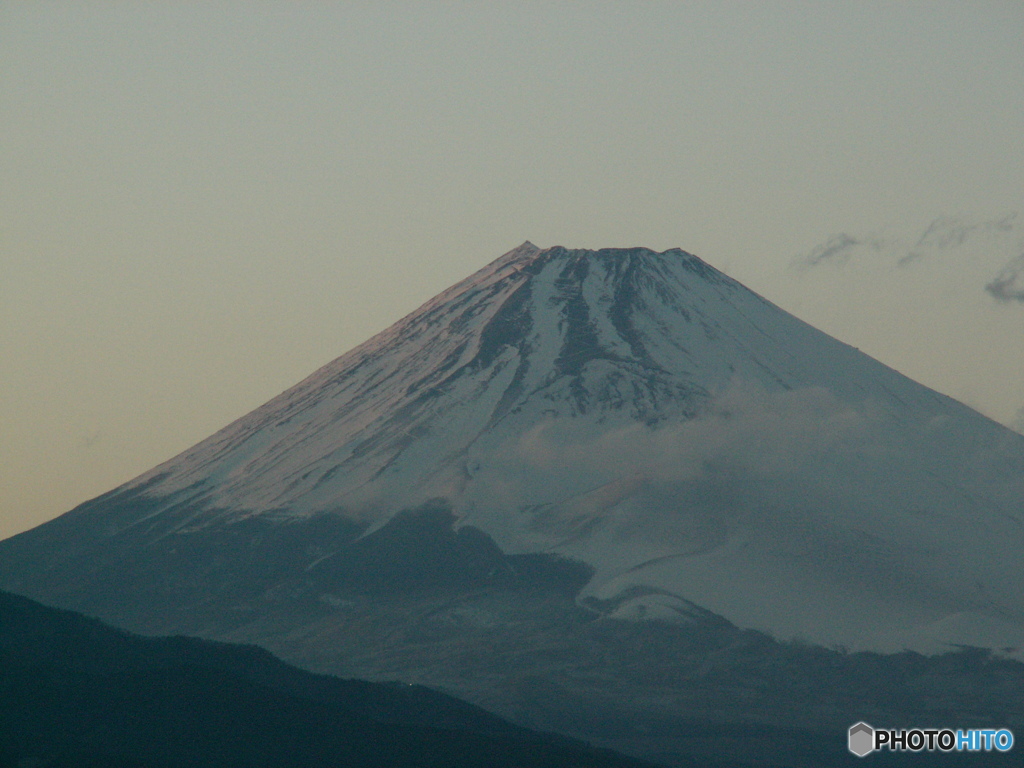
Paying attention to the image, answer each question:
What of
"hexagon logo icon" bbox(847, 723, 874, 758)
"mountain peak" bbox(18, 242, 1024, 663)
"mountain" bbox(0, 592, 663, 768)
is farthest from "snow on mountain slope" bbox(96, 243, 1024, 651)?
"mountain" bbox(0, 592, 663, 768)

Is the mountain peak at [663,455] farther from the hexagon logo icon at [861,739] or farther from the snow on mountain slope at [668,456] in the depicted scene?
the hexagon logo icon at [861,739]

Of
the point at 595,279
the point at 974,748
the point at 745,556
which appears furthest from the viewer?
the point at 595,279

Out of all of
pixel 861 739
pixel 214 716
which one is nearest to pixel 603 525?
pixel 861 739

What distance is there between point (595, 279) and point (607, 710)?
48851 millimetres

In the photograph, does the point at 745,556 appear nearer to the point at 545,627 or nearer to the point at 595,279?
the point at 545,627

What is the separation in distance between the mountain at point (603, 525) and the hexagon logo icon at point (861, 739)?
142 cm

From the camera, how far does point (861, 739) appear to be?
3396 inches

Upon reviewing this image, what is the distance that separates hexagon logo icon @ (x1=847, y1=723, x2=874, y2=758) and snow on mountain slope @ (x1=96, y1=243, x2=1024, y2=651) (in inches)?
385

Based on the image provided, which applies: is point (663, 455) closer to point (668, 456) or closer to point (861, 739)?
point (668, 456)

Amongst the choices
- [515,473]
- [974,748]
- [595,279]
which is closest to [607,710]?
[974,748]

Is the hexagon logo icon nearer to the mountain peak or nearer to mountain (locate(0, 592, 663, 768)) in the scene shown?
the mountain peak

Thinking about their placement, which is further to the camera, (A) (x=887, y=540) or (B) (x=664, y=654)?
(A) (x=887, y=540)

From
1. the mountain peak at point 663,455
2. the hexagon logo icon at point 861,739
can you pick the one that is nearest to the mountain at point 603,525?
the mountain peak at point 663,455

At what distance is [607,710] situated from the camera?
89.6 m
